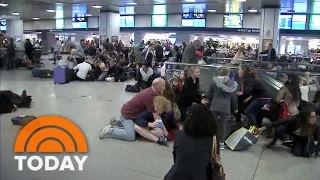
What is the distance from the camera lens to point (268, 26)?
55.3 feet

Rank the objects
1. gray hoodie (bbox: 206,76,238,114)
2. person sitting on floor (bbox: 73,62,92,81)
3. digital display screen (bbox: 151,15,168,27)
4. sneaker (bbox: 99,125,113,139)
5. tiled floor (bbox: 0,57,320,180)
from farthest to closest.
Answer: digital display screen (bbox: 151,15,168,27)
person sitting on floor (bbox: 73,62,92,81)
sneaker (bbox: 99,125,113,139)
gray hoodie (bbox: 206,76,238,114)
tiled floor (bbox: 0,57,320,180)

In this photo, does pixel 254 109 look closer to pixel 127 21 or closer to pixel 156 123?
pixel 156 123

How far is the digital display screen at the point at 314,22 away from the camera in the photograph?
2192 cm

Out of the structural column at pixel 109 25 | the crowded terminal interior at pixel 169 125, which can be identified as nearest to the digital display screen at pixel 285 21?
the crowded terminal interior at pixel 169 125

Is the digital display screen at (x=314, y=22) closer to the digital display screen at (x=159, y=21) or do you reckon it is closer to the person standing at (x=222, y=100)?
the digital display screen at (x=159, y=21)

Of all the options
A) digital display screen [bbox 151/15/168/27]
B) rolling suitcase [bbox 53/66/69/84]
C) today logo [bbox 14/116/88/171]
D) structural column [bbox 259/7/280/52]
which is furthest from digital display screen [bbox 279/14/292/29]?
today logo [bbox 14/116/88/171]

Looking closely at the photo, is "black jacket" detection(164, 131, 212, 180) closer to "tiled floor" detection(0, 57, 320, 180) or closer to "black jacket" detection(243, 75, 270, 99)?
"tiled floor" detection(0, 57, 320, 180)

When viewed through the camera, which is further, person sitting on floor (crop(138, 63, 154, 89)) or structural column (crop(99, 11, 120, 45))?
structural column (crop(99, 11, 120, 45))

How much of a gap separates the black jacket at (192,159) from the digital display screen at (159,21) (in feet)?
85.1

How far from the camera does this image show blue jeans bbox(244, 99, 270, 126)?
21.5 ft

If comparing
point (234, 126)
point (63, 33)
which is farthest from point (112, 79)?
point (63, 33)

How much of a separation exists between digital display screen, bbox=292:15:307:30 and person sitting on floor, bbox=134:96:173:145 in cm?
1948

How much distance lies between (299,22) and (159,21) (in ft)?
38.5

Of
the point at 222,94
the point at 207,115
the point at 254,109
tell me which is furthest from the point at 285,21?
the point at 207,115
